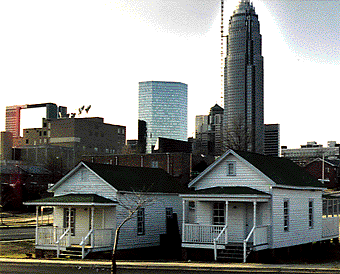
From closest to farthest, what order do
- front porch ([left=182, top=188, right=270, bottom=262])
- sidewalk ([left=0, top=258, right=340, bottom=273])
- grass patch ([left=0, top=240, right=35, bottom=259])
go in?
sidewalk ([left=0, top=258, right=340, bottom=273]) → front porch ([left=182, top=188, right=270, bottom=262]) → grass patch ([left=0, top=240, right=35, bottom=259])

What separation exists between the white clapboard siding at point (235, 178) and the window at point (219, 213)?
131 centimetres

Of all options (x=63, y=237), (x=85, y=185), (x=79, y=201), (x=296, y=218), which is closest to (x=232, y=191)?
(x=296, y=218)

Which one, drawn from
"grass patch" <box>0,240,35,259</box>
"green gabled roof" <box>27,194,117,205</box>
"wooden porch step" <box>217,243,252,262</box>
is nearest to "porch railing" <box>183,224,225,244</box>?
"wooden porch step" <box>217,243,252,262</box>

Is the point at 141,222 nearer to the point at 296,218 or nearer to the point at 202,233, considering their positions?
the point at 202,233

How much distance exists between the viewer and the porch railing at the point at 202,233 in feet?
107

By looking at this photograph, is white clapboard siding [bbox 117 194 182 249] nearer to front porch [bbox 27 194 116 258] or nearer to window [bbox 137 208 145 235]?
window [bbox 137 208 145 235]

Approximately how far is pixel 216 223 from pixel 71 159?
13052 cm

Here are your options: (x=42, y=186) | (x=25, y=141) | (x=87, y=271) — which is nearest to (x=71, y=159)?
(x=25, y=141)

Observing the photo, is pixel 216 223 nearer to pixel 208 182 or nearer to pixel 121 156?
pixel 208 182

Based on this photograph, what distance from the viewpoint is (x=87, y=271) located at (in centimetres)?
2720

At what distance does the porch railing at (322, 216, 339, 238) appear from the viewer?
1612 inches

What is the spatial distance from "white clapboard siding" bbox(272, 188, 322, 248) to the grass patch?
49.6 ft

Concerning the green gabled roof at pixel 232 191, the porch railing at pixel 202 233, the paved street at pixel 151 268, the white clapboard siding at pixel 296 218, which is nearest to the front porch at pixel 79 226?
the paved street at pixel 151 268

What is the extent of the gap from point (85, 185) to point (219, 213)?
337 inches
